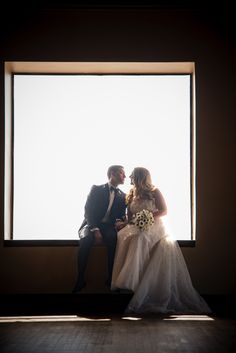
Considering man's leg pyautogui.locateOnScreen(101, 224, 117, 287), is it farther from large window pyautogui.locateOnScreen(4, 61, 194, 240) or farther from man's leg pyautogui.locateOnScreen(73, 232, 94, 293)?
large window pyautogui.locateOnScreen(4, 61, 194, 240)

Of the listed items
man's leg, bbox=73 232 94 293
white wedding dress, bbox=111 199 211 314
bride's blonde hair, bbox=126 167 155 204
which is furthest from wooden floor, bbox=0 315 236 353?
bride's blonde hair, bbox=126 167 155 204

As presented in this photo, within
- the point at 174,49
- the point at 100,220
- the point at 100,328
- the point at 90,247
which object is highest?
the point at 174,49

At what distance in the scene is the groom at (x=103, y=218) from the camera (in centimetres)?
670

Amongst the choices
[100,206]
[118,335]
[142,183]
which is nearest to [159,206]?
[142,183]

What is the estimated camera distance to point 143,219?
6.57 meters

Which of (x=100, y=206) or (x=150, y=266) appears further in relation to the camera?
(x=100, y=206)

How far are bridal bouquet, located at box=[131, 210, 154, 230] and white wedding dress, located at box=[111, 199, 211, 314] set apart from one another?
55 mm

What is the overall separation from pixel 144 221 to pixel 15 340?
7.65 ft

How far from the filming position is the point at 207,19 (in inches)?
282

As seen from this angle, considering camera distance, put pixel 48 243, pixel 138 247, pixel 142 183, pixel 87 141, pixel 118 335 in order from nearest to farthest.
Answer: pixel 118 335 → pixel 138 247 → pixel 142 183 → pixel 48 243 → pixel 87 141

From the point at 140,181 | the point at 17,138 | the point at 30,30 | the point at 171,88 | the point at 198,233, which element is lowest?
the point at 198,233

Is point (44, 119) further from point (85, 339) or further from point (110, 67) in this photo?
point (85, 339)

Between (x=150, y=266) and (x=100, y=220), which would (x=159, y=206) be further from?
(x=150, y=266)

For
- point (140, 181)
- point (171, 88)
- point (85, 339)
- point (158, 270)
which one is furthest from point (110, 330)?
point (171, 88)
